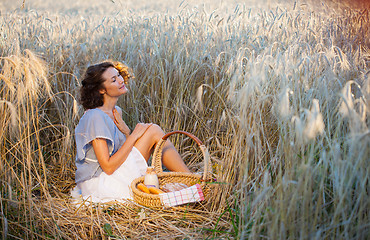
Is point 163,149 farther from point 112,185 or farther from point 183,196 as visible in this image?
point 183,196

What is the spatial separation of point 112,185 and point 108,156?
181 mm

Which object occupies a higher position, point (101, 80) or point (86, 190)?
point (101, 80)

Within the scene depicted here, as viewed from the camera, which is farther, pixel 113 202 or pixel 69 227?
pixel 113 202

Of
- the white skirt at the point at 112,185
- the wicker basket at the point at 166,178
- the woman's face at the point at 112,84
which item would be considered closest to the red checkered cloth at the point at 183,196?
the wicker basket at the point at 166,178

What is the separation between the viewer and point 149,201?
76.3 inches

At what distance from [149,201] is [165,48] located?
4.42 ft

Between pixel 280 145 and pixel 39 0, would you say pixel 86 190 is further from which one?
pixel 39 0

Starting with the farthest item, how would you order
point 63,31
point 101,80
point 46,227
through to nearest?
point 63,31
point 101,80
point 46,227

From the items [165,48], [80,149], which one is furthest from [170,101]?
[80,149]

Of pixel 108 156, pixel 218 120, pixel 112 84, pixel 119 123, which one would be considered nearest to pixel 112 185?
pixel 108 156

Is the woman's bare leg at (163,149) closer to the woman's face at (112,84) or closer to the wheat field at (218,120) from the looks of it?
the wheat field at (218,120)

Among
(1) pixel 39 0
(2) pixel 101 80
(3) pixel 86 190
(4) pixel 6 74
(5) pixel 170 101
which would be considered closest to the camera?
(4) pixel 6 74

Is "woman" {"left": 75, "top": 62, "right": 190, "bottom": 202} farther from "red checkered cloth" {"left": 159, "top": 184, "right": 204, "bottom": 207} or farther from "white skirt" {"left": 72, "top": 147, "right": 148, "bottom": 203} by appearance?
"red checkered cloth" {"left": 159, "top": 184, "right": 204, "bottom": 207}

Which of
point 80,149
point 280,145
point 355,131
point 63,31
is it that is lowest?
point 80,149
